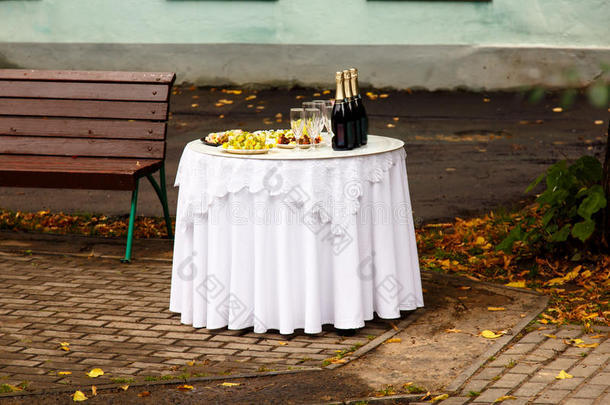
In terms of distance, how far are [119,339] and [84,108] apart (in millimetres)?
3055

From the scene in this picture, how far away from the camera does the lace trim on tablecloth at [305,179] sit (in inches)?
217

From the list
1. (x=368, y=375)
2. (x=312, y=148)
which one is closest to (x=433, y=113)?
(x=312, y=148)

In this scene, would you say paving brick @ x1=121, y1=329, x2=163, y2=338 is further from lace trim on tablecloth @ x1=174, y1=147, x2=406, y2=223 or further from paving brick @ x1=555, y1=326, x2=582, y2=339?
paving brick @ x1=555, y1=326, x2=582, y2=339

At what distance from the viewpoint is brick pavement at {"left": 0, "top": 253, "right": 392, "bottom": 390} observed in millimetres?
5203

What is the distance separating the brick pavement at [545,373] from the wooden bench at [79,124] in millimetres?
3372

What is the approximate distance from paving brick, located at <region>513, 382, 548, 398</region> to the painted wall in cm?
1117

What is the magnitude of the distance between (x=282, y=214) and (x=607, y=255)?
268 cm

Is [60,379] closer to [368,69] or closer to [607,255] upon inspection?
[607,255]

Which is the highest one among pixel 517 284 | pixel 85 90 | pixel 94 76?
pixel 94 76

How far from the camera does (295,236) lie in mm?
5566

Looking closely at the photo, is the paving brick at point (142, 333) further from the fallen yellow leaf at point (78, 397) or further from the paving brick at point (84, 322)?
the fallen yellow leaf at point (78, 397)

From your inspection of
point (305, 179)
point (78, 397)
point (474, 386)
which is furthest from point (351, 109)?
point (78, 397)

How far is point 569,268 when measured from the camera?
694cm

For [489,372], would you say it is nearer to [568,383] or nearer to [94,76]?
[568,383]
